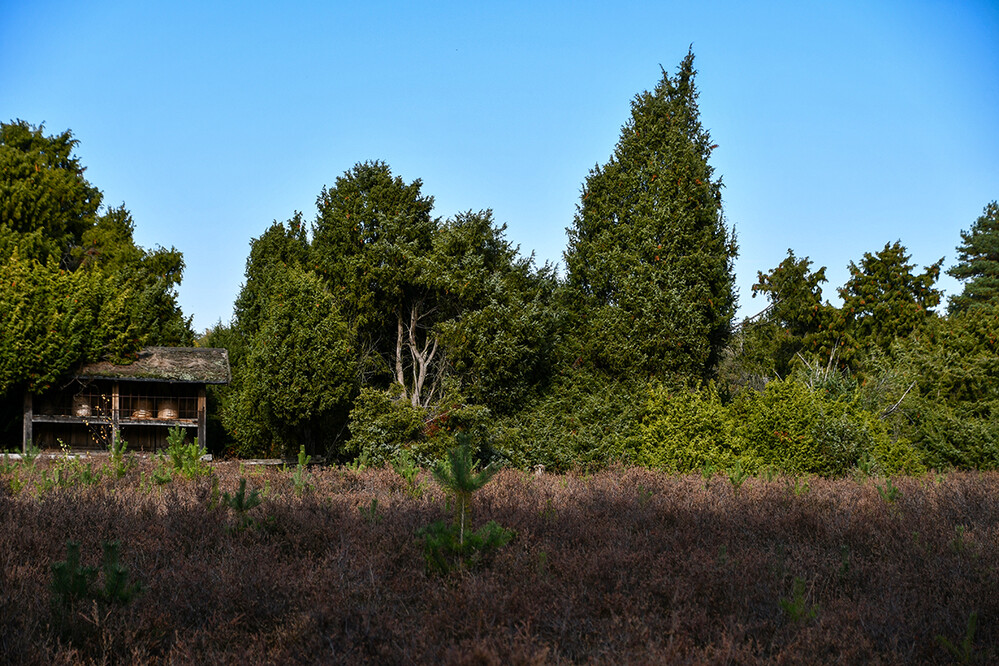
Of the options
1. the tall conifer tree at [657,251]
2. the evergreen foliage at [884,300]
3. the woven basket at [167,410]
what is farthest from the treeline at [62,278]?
the evergreen foliage at [884,300]

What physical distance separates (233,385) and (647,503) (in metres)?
19.2

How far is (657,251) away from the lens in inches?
813

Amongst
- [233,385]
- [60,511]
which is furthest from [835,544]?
[233,385]

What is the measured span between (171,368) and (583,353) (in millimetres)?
11456

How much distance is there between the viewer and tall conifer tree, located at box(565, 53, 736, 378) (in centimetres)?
2020

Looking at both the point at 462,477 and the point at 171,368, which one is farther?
the point at 171,368

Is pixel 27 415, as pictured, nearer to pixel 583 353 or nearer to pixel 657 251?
pixel 583 353

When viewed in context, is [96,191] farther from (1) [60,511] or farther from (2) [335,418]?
(1) [60,511]

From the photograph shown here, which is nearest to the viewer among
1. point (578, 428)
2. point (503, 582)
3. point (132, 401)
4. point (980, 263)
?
point (503, 582)

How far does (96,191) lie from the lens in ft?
109

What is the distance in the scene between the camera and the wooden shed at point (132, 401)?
21328 mm

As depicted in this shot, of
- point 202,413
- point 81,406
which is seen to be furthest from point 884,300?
point 81,406

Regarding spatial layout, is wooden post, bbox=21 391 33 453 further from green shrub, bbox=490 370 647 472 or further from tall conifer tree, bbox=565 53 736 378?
tall conifer tree, bbox=565 53 736 378

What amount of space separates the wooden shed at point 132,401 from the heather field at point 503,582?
39.2 ft
